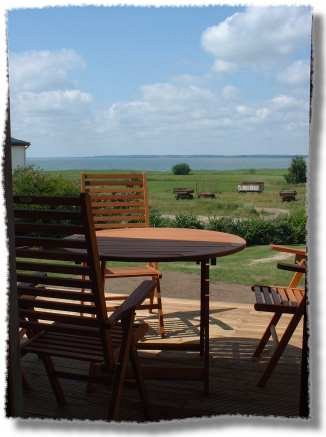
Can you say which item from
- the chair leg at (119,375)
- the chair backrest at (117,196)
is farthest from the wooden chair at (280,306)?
the chair backrest at (117,196)

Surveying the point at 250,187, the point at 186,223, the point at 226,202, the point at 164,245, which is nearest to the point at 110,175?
the point at 164,245

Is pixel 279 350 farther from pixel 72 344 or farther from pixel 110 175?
pixel 110 175

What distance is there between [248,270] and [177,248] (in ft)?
17.1

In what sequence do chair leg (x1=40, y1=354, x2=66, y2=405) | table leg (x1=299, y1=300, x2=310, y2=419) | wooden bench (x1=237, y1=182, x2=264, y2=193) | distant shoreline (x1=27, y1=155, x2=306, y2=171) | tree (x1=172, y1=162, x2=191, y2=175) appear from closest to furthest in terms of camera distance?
1. table leg (x1=299, y1=300, x2=310, y2=419)
2. chair leg (x1=40, y1=354, x2=66, y2=405)
3. wooden bench (x1=237, y1=182, x2=264, y2=193)
4. tree (x1=172, y1=162, x2=191, y2=175)
5. distant shoreline (x1=27, y1=155, x2=306, y2=171)

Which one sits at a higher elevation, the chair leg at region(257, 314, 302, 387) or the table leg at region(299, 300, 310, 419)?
the table leg at region(299, 300, 310, 419)

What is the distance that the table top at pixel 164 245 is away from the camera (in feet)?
8.73

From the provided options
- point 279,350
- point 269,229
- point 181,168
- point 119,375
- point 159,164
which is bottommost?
point 269,229

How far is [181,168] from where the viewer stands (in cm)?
3972

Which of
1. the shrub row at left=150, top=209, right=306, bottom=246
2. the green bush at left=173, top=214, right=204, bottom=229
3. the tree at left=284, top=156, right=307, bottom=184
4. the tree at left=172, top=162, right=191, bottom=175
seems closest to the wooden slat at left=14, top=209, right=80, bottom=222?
the shrub row at left=150, top=209, right=306, bottom=246

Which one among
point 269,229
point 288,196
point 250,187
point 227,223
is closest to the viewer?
point 269,229

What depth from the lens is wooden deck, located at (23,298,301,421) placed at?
2.70m

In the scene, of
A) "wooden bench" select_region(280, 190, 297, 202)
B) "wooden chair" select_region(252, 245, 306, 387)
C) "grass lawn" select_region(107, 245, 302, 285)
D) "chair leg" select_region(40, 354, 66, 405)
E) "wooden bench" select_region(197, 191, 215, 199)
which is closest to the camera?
"chair leg" select_region(40, 354, 66, 405)

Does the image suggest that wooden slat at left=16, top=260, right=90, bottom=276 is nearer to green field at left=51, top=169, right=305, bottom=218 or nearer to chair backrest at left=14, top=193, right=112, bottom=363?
chair backrest at left=14, top=193, right=112, bottom=363

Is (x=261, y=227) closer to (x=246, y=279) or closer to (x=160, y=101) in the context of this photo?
(x=246, y=279)
